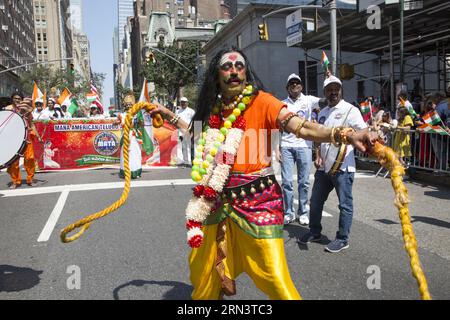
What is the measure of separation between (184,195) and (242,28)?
109 ft

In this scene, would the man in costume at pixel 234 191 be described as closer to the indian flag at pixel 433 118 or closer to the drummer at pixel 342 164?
the drummer at pixel 342 164

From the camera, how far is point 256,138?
2.75 meters

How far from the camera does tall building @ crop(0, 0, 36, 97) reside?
56.4 meters

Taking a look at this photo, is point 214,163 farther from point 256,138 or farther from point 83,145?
point 83,145

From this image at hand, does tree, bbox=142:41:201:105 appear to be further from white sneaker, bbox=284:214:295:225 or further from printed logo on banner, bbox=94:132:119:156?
white sneaker, bbox=284:214:295:225

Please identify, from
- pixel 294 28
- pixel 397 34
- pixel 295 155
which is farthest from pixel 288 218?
pixel 397 34

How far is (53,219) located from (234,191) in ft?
15.2

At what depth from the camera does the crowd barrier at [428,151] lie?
895 centimetres

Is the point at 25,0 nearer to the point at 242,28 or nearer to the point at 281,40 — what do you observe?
the point at 242,28

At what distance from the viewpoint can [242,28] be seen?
38750 millimetres

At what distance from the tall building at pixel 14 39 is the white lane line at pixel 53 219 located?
43.8 metres

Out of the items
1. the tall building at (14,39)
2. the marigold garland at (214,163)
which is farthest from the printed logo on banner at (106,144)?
the tall building at (14,39)

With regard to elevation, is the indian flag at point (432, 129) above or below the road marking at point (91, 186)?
above

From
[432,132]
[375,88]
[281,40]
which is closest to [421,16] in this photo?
[432,132]
